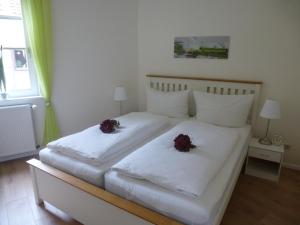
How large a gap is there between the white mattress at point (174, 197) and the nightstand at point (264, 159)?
3.16 feet

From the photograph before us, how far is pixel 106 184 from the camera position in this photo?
5.71ft

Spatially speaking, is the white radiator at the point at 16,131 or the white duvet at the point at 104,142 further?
the white radiator at the point at 16,131

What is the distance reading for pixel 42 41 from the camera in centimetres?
284

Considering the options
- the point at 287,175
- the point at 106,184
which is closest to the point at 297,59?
the point at 287,175

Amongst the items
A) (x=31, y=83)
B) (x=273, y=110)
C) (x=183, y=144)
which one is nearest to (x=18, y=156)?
(x=31, y=83)

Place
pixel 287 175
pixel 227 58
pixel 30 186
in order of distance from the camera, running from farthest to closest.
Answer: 1. pixel 227 58
2. pixel 287 175
3. pixel 30 186

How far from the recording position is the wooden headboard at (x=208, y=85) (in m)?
2.83

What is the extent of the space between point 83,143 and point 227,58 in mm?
2096

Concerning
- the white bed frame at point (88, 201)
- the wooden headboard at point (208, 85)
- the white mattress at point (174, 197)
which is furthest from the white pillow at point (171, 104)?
the white mattress at point (174, 197)

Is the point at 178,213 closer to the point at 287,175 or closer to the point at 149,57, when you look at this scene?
the point at 287,175

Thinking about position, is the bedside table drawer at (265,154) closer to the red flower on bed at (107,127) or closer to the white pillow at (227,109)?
the white pillow at (227,109)

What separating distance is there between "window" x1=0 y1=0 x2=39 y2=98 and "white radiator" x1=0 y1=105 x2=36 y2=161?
0.87 feet

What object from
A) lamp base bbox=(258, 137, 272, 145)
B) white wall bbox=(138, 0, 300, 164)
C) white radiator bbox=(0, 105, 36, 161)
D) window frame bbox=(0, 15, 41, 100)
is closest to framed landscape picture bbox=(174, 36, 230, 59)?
white wall bbox=(138, 0, 300, 164)

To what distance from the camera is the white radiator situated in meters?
2.82
